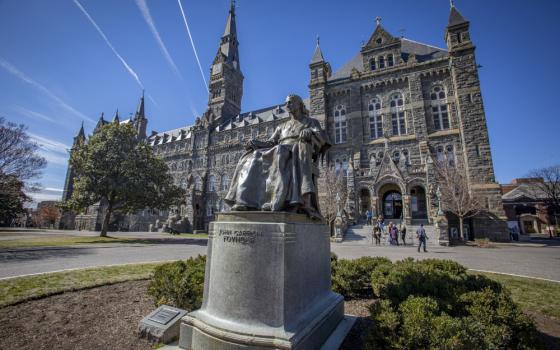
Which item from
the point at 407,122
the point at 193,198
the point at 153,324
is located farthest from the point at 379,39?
the point at 153,324

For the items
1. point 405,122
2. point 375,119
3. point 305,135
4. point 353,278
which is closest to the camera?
point 305,135

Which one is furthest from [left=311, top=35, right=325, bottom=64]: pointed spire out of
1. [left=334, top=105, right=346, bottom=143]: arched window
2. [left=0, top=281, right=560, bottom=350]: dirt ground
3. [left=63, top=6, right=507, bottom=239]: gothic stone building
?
[left=0, top=281, right=560, bottom=350]: dirt ground

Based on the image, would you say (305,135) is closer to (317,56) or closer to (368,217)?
(368,217)

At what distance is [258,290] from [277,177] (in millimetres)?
1520

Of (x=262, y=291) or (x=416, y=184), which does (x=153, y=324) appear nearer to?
(x=262, y=291)

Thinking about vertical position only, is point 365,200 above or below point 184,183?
below

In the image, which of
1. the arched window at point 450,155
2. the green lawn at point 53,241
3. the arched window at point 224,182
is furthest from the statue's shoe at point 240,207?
the arched window at point 224,182

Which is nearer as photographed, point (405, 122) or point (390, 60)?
point (405, 122)

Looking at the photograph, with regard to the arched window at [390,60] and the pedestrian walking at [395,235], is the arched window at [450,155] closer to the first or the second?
the arched window at [390,60]

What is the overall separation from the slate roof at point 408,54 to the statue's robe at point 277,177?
34853mm

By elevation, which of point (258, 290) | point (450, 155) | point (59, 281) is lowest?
point (59, 281)

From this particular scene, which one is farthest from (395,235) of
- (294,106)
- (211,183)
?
(211,183)

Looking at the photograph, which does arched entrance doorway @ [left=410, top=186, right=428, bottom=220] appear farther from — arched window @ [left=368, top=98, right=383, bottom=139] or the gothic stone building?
arched window @ [left=368, top=98, right=383, bottom=139]

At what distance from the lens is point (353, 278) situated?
5789 mm
